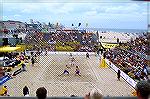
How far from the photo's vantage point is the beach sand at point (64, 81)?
12281mm

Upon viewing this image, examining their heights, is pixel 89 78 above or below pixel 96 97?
below

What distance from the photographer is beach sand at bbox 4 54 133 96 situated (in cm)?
1228

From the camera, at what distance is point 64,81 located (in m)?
14.8

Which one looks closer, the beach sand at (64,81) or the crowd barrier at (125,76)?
the beach sand at (64,81)

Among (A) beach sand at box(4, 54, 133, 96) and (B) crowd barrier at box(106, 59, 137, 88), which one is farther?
(B) crowd barrier at box(106, 59, 137, 88)

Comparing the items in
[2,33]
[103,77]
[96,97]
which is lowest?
[103,77]

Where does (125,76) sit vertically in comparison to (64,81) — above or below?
above

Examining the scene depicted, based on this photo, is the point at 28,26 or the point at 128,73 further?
the point at 128,73

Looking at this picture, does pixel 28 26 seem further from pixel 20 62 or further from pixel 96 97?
pixel 20 62

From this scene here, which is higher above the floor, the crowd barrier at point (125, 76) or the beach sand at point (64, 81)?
the crowd barrier at point (125, 76)

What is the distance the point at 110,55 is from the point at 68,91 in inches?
307

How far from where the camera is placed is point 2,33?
386 centimetres

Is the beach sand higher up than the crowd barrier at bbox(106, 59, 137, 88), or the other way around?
the crowd barrier at bbox(106, 59, 137, 88)

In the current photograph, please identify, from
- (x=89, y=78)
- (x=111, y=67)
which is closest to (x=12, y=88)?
(x=89, y=78)
